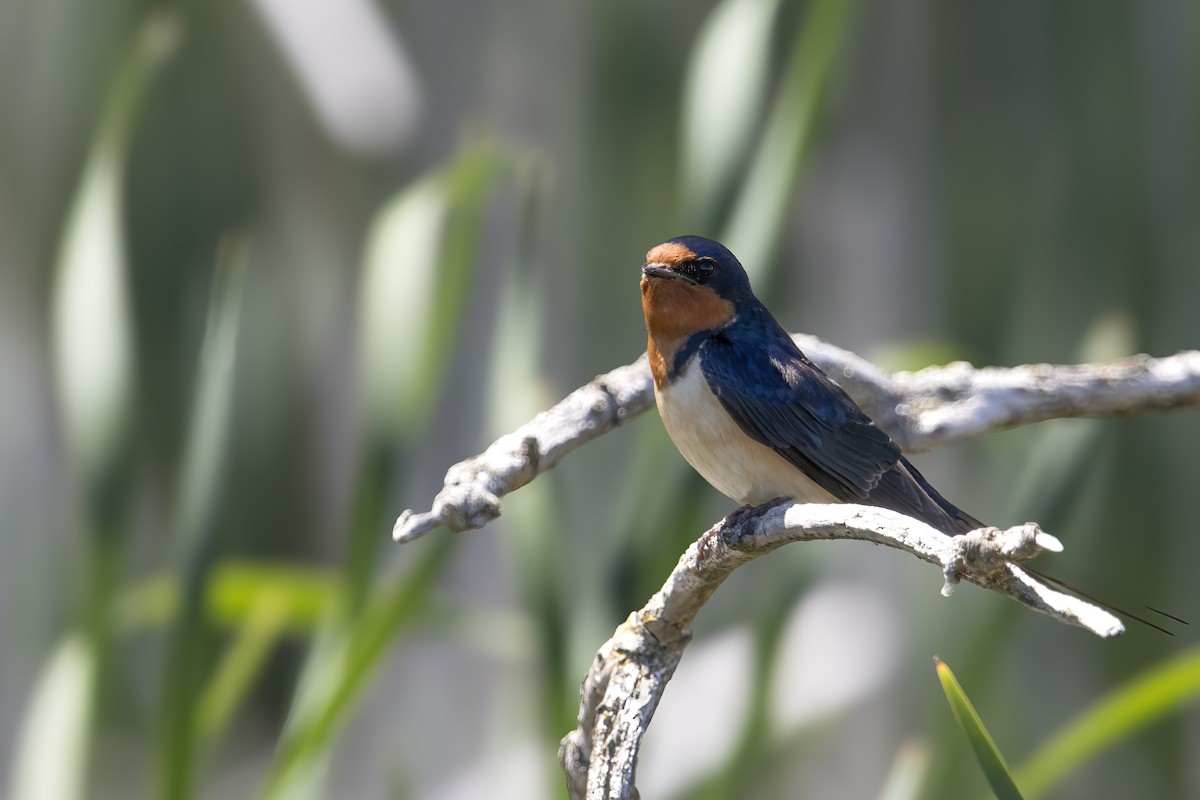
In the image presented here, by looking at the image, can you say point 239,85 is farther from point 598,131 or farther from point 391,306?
point 391,306

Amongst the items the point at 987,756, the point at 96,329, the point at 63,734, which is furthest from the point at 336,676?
the point at 987,756

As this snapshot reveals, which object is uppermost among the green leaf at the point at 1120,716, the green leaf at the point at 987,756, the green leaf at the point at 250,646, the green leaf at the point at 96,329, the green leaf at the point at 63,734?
the green leaf at the point at 96,329

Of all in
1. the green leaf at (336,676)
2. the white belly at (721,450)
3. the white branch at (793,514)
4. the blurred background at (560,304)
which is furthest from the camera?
the blurred background at (560,304)

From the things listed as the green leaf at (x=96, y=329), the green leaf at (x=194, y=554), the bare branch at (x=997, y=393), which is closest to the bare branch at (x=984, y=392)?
the bare branch at (x=997, y=393)

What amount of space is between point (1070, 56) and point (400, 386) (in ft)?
5.76

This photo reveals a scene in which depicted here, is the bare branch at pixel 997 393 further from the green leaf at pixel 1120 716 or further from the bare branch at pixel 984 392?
the green leaf at pixel 1120 716

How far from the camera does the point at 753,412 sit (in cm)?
100

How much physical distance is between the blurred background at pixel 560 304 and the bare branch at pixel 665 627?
0.64 meters

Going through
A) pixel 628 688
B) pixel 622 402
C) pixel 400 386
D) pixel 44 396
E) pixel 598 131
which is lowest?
pixel 628 688

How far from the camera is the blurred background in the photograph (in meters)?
2.02

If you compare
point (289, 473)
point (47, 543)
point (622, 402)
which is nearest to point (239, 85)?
point (289, 473)

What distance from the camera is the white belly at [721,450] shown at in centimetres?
98

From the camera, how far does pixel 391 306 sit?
1.12m

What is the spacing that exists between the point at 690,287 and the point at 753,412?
130 millimetres
